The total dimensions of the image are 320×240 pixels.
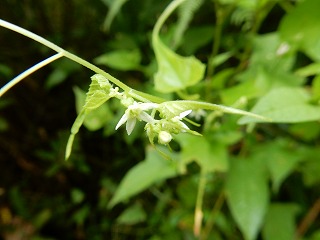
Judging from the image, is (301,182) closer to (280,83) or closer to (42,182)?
(280,83)

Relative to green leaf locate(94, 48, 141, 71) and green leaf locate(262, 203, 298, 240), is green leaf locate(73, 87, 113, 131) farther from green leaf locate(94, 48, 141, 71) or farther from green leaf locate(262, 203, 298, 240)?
green leaf locate(262, 203, 298, 240)

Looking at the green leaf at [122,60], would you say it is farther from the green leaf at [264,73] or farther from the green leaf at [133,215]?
the green leaf at [133,215]

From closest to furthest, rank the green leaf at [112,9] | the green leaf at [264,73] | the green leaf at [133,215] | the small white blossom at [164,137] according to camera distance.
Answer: the small white blossom at [164,137] → the green leaf at [264,73] → the green leaf at [112,9] → the green leaf at [133,215]

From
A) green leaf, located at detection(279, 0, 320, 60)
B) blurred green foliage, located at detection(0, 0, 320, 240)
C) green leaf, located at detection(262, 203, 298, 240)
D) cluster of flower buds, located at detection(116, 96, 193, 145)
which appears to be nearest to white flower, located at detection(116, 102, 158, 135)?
cluster of flower buds, located at detection(116, 96, 193, 145)

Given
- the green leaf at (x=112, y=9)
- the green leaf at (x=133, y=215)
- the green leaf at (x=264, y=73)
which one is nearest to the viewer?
the green leaf at (x=264, y=73)

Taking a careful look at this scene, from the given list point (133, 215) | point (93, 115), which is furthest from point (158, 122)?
point (133, 215)

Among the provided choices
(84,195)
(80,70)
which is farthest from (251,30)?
(84,195)

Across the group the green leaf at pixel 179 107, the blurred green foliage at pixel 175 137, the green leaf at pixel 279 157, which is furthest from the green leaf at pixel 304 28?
the green leaf at pixel 179 107
